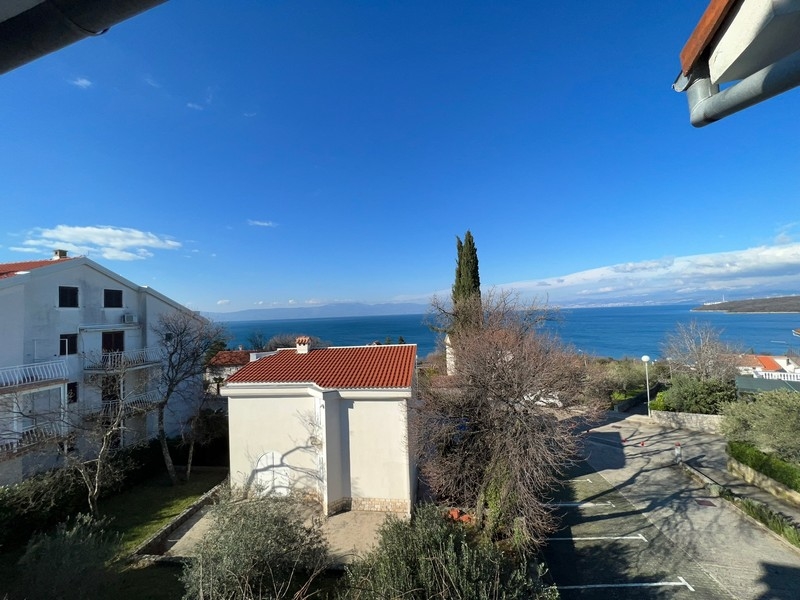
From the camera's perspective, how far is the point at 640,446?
21156mm

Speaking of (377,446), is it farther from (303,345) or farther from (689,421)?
(689,421)

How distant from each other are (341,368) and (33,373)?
42.9 ft

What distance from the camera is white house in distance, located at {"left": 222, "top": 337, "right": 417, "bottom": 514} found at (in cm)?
1299

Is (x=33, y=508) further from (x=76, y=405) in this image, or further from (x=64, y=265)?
(x=64, y=265)

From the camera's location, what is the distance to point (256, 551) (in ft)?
23.8

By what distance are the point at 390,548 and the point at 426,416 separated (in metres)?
5.68

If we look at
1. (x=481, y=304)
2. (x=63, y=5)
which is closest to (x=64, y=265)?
(x=63, y=5)

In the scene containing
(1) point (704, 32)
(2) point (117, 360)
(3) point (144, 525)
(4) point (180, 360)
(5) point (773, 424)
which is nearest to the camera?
(1) point (704, 32)

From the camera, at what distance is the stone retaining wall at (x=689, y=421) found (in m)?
22.7

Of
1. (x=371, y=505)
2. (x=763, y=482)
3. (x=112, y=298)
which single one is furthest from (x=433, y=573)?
(x=112, y=298)

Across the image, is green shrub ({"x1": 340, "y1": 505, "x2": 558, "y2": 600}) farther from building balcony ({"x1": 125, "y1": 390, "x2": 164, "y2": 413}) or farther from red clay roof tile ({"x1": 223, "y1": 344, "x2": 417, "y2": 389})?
building balcony ({"x1": 125, "y1": 390, "x2": 164, "y2": 413})

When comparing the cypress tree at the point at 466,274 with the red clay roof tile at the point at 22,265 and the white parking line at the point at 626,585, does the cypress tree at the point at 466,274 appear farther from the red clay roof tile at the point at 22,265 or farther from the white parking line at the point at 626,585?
the red clay roof tile at the point at 22,265

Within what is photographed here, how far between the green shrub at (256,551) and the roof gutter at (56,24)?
736 centimetres

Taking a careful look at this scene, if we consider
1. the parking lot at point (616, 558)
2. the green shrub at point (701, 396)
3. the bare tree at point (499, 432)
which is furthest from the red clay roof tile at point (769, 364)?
the bare tree at point (499, 432)
